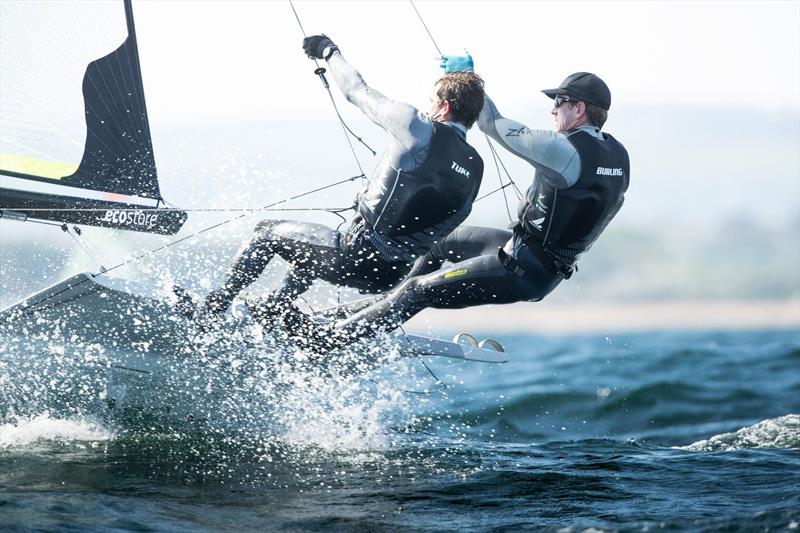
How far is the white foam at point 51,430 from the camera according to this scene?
5.73m

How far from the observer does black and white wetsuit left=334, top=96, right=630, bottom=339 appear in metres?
5.40

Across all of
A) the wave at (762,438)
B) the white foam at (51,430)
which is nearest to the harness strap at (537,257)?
the wave at (762,438)

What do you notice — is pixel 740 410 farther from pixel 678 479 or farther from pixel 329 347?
pixel 329 347

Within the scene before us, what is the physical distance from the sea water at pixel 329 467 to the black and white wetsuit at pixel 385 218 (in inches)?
21.7

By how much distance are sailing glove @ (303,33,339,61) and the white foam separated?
2419 millimetres

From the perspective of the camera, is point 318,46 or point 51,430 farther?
point 51,430

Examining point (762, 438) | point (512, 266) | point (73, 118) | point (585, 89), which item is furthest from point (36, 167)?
point (762, 438)

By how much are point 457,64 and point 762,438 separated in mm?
3325

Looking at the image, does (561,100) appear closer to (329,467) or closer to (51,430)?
(329,467)

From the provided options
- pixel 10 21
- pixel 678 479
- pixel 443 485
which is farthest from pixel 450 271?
pixel 10 21

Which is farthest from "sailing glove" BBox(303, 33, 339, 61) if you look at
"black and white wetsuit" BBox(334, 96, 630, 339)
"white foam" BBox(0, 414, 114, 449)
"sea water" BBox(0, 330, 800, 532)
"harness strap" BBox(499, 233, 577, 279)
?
"white foam" BBox(0, 414, 114, 449)

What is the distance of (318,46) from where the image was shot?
5.74m

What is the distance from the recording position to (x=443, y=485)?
529 centimetres

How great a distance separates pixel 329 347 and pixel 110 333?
121 cm
